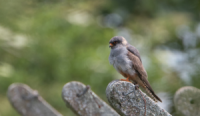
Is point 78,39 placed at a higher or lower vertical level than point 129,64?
higher

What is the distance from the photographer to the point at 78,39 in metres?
4.11

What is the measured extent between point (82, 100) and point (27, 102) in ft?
→ 2.90

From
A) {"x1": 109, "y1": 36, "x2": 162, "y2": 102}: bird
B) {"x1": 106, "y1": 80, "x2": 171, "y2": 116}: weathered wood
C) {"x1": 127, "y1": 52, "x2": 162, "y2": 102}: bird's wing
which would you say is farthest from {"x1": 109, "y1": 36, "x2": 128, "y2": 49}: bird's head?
{"x1": 106, "y1": 80, "x2": 171, "y2": 116}: weathered wood

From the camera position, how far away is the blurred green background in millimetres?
Answer: 3469

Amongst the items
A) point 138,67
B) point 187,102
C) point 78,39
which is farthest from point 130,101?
point 78,39

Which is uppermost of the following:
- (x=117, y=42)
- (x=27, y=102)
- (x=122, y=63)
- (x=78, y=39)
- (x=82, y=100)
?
(x=78, y=39)

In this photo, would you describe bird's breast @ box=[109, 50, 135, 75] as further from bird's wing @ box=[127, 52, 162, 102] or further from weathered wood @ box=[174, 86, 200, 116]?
weathered wood @ box=[174, 86, 200, 116]

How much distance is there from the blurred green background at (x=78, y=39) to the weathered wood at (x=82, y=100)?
1625 mm

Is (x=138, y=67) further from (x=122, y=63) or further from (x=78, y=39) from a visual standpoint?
(x=78, y=39)

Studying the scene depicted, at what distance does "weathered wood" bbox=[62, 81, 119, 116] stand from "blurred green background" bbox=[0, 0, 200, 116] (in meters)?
1.62

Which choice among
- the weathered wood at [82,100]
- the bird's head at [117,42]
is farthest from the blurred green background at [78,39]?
the weathered wood at [82,100]

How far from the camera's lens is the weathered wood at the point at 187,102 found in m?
1.33

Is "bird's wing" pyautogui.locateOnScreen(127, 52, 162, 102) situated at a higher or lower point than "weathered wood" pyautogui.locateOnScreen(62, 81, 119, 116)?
higher

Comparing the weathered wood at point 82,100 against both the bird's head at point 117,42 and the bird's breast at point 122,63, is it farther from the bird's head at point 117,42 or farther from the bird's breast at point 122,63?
the bird's head at point 117,42
